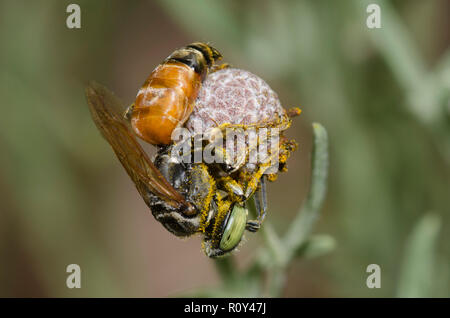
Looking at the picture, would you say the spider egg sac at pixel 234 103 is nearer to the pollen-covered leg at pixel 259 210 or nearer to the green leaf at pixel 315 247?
the pollen-covered leg at pixel 259 210

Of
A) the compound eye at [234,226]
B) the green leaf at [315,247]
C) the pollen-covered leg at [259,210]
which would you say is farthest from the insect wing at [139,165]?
the green leaf at [315,247]

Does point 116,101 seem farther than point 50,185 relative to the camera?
No

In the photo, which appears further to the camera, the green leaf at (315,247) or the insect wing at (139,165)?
the green leaf at (315,247)

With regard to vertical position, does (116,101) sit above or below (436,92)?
below

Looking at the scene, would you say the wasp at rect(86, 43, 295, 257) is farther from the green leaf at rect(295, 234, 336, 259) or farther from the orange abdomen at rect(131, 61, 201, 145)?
the green leaf at rect(295, 234, 336, 259)

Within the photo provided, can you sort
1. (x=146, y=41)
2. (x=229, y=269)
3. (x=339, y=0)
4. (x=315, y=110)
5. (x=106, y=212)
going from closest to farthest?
(x=229, y=269) < (x=339, y=0) < (x=315, y=110) < (x=106, y=212) < (x=146, y=41)

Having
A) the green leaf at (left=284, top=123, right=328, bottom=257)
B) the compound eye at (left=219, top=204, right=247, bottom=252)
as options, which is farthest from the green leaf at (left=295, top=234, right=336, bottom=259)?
the compound eye at (left=219, top=204, right=247, bottom=252)

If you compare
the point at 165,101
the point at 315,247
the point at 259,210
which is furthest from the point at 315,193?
the point at 165,101
